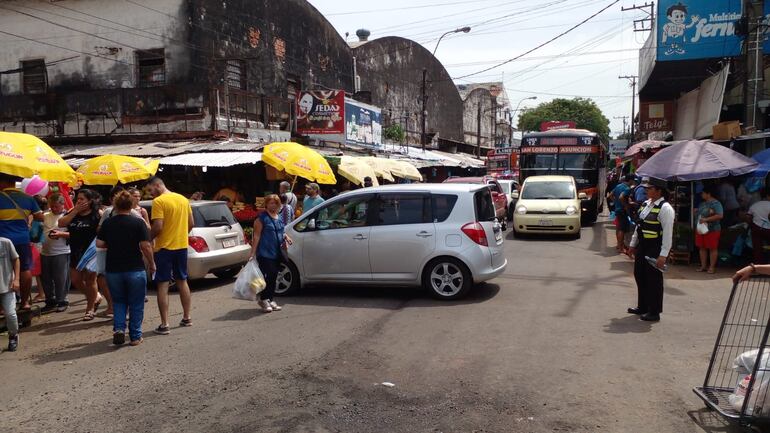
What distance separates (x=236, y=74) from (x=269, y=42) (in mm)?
→ 2381

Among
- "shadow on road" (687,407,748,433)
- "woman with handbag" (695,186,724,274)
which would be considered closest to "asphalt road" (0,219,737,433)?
"shadow on road" (687,407,748,433)

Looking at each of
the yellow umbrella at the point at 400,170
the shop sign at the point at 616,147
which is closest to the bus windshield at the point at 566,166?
the yellow umbrella at the point at 400,170

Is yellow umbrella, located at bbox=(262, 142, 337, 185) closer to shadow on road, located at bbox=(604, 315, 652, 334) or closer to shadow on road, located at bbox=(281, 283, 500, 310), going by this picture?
shadow on road, located at bbox=(281, 283, 500, 310)

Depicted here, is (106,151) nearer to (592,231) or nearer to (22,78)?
(22,78)

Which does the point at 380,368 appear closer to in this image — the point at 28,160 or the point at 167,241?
the point at 167,241

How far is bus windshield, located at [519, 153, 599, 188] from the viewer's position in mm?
19625

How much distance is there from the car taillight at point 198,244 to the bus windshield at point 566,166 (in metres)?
13.6

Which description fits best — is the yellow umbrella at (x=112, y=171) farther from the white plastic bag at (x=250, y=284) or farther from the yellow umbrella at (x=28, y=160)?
the white plastic bag at (x=250, y=284)

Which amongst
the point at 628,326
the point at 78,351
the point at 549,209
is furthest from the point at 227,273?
the point at 549,209

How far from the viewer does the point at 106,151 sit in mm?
17875

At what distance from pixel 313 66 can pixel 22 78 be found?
11206mm

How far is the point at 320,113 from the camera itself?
68.5ft

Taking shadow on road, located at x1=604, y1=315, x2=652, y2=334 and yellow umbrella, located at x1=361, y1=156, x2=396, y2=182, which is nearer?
shadow on road, located at x1=604, y1=315, x2=652, y2=334

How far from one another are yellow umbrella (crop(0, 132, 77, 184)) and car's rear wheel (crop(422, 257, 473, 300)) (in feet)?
16.8
